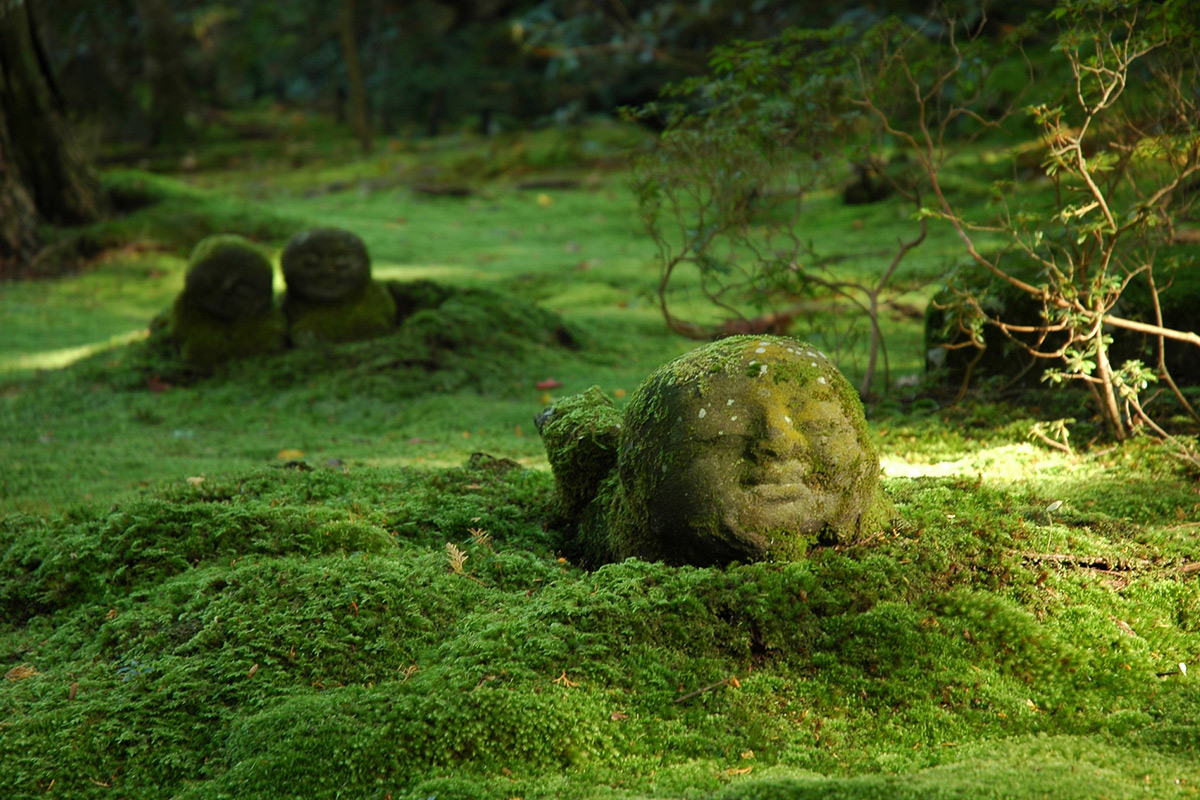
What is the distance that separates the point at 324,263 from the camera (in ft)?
27.5

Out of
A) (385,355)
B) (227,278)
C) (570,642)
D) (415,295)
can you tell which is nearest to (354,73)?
(415,295)

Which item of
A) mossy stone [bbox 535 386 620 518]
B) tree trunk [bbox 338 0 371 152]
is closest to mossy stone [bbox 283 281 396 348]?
mossy stone [bbox 535 386 620 518]

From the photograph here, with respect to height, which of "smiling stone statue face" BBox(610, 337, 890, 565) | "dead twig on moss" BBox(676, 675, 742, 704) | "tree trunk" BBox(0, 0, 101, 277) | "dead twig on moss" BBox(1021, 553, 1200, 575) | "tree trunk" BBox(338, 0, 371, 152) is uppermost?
"tree trunk" BBox(338, 0, 371, 152)

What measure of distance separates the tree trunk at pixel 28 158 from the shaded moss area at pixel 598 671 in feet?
31.3

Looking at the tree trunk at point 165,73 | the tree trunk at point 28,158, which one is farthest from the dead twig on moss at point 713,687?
the tree trunk at point 165,73

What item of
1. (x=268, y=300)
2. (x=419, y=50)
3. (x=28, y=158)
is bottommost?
(x=268, y=300)

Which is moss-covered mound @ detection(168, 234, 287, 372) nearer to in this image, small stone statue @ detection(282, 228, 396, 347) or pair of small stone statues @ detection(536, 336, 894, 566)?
small stone statue @ detection(282, 228, 396, 347)

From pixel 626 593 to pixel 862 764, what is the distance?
910 millimetres

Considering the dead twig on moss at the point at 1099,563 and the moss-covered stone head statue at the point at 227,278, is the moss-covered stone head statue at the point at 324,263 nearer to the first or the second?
the moss-covered stone head statue at the point at 227,278

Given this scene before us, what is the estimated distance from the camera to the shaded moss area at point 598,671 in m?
2.60

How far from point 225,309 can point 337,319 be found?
3.11 ft

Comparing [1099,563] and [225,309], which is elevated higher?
[225,309]

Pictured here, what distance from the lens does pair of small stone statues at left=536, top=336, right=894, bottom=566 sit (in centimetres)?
317

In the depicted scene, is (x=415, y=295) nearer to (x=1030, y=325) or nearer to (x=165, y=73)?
(x=1030, y=325)
